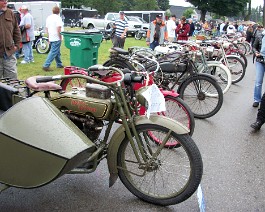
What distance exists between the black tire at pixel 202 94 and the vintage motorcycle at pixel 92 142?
248cm

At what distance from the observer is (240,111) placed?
6359mm

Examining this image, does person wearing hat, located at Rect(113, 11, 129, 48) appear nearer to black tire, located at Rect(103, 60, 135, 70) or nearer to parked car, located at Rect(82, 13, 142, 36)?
black tire, located at Rect(103, 60, 135, 70)

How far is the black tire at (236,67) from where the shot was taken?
8.92 meters

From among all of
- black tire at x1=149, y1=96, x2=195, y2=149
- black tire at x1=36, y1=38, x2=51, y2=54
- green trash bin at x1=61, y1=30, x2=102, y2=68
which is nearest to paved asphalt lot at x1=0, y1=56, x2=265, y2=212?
black tire at x1=149, y1=96, x2=195, y2=149

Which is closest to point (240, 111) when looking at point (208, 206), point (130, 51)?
point (130, 51)

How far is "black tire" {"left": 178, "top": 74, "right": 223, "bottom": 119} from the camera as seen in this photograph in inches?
221

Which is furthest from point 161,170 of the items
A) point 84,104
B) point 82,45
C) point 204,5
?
point 204,5

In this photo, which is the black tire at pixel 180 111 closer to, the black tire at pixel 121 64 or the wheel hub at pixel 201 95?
the wheel hub at pixel 201 95

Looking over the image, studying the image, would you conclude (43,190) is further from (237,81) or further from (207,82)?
(237,81)

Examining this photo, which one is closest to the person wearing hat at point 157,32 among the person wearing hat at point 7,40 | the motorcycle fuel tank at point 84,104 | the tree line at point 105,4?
the person wearing hat at point 7,40

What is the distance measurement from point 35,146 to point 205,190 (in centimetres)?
183

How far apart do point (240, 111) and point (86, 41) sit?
12.6 ft

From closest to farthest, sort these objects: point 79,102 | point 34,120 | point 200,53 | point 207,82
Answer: point 34,120, point 79,102, point 207,82, point 200,53

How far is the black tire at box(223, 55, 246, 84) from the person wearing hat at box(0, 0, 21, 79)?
5766mm
